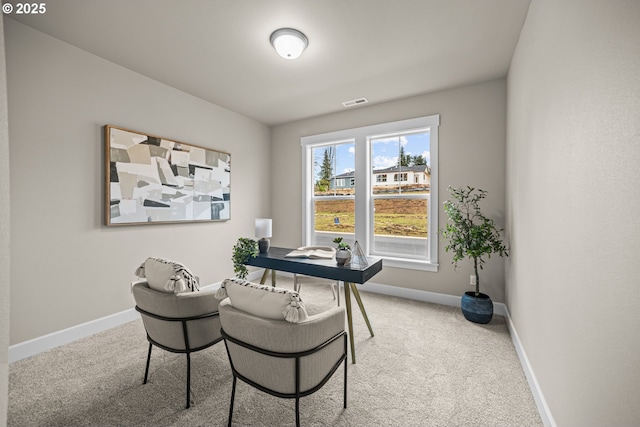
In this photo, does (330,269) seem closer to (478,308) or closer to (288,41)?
(478,308)

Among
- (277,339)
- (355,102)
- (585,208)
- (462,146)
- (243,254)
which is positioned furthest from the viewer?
(355,102)

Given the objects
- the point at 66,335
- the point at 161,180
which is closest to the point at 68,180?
the point at 161,180

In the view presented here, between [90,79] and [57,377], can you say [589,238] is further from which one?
[90,79]

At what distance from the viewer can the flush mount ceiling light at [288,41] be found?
7.30 feet

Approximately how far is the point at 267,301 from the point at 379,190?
9.87ft

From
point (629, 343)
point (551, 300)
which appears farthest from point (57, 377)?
point (551, 300)

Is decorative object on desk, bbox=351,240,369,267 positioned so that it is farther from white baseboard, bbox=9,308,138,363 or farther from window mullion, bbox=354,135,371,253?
white baseboard, bbox=9,308,138,363

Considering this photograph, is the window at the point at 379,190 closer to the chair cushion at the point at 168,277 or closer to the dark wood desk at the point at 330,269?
the dark wood desk at the point at 330,269

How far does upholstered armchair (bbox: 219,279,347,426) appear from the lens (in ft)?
4.31

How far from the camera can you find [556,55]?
4.77ft

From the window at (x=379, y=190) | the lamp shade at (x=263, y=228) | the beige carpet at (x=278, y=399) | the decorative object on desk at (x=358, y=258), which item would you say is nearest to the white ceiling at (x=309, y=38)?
the window at (x=379, y=190)

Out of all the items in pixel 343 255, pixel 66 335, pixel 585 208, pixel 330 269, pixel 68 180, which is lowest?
pixel 66 335

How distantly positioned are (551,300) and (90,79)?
162 inches

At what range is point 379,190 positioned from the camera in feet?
13.2
